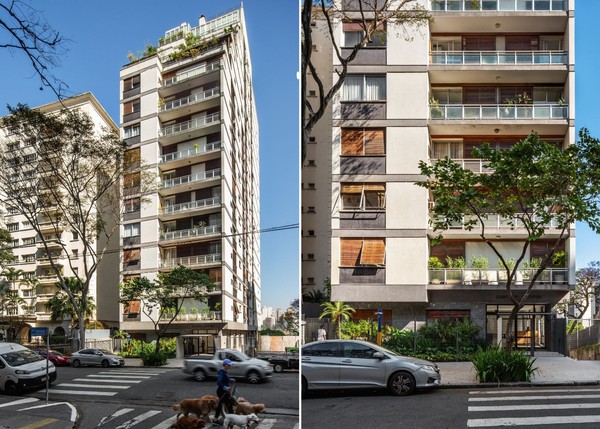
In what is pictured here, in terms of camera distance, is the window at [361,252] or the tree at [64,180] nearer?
the tree at [64,180]

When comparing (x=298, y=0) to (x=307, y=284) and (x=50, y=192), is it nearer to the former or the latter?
(x=50, y=192)

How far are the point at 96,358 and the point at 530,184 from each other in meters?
5.08

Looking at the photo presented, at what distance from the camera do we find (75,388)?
186cm

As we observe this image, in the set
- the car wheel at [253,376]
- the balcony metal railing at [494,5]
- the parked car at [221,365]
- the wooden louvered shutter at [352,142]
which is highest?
the balcony metal railing at [494,5]

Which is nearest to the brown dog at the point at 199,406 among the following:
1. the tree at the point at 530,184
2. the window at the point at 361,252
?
the window at the point at 361,252

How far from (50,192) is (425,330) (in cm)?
476

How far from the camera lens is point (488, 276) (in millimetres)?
6648

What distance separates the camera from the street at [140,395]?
1.74m

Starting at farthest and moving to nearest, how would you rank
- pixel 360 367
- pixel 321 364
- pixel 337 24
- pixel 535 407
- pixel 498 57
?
pixel 498 57, pixel 337 24, pixel 535 407, pixel 360 367, pixel 321 364

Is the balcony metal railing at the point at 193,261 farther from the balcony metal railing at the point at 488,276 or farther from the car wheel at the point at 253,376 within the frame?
the balcony metal railing at the point at 488,276

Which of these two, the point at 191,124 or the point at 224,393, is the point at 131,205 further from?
the point at 224,393

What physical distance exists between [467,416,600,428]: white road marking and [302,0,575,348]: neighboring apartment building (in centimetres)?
136

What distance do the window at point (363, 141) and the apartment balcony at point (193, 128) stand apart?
11.8 feet

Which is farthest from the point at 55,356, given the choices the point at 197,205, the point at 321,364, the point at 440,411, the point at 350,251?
the point at 350,251
